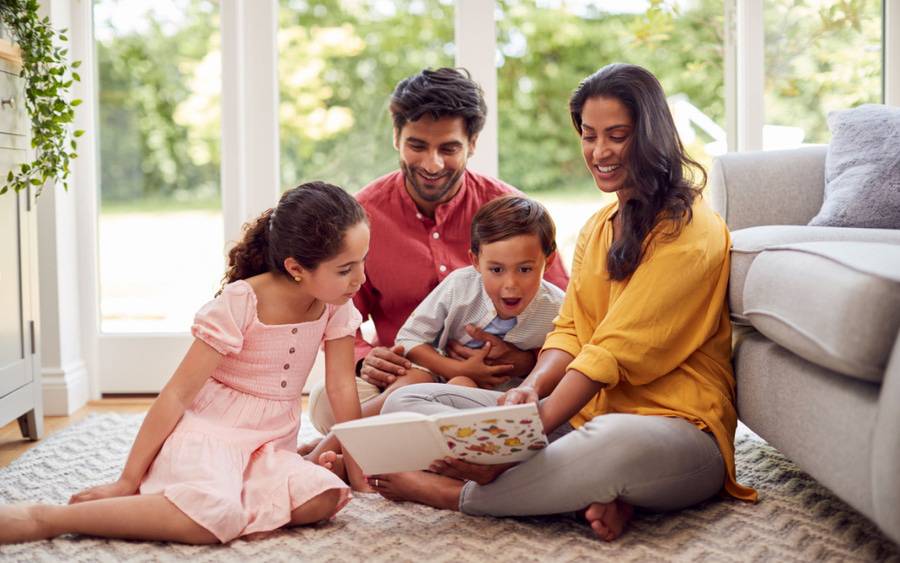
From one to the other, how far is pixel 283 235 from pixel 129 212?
153 cm

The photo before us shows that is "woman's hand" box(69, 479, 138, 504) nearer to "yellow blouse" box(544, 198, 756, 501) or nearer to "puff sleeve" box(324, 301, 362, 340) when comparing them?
"puff sleeve" box(324, 301, 362, 340)

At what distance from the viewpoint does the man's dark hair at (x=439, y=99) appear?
2.11 m

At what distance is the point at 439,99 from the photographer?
2.11 metres

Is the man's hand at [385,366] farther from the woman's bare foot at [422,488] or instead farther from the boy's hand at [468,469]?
the boy's hand at [468,469]

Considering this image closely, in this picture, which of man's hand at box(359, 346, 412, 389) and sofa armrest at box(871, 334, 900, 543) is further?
man's hand at box(359, 346, 412, 389)

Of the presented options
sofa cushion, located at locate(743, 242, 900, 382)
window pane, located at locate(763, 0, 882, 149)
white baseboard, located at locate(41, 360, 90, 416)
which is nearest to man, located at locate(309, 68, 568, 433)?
sofa cushion, located at locate(743, 242, 900, 382)

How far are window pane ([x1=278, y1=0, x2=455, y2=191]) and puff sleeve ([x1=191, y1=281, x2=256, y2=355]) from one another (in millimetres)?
1396

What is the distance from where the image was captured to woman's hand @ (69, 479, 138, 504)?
5.27 ft

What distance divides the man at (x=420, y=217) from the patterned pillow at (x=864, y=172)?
625 millimetres

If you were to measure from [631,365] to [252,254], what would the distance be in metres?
0.74

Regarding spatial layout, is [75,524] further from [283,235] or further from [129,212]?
[129,212]

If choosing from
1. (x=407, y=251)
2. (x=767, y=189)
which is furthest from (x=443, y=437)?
(x=767, y=189)

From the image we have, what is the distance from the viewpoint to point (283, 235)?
175 cm

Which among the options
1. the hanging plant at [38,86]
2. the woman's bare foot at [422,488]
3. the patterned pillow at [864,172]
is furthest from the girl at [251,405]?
the patterned pillow at [864,172]
